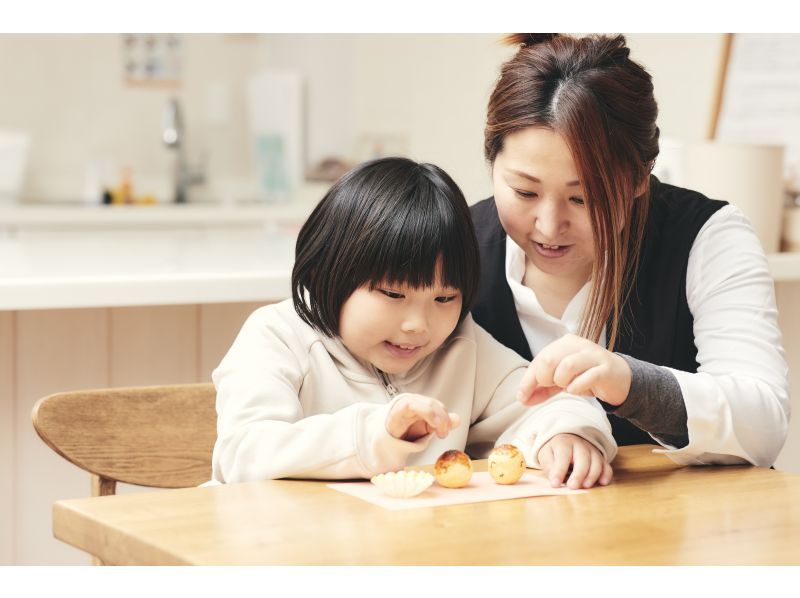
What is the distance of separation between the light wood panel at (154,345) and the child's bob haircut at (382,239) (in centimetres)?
71

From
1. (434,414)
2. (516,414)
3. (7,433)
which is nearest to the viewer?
(434,414)

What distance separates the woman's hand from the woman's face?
0.27 meters

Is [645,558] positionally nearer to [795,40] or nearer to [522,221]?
[522,221]

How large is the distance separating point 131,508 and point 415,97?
3676mm

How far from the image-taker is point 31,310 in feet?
6.37

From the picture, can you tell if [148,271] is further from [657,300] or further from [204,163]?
[204,163]

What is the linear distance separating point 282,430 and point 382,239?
0.28 m

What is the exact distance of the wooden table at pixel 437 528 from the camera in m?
0.85

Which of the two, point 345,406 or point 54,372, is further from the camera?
point 54,372

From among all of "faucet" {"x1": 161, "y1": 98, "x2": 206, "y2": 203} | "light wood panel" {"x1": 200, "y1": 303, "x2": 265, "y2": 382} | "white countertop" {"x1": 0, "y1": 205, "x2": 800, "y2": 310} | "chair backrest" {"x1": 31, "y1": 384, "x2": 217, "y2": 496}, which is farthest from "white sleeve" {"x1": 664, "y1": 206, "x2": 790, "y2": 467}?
"faucet" {"x1": 161, "y1": 98, "x2": 206, "y2": 203}

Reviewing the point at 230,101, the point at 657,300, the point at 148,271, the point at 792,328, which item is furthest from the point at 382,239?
the point at 230,101

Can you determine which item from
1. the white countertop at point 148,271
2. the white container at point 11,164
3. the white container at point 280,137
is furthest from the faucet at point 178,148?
the white countertop at point 148,271

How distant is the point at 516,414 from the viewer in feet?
4.57

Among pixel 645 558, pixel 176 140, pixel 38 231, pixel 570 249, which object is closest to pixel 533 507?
pixel 645 558
